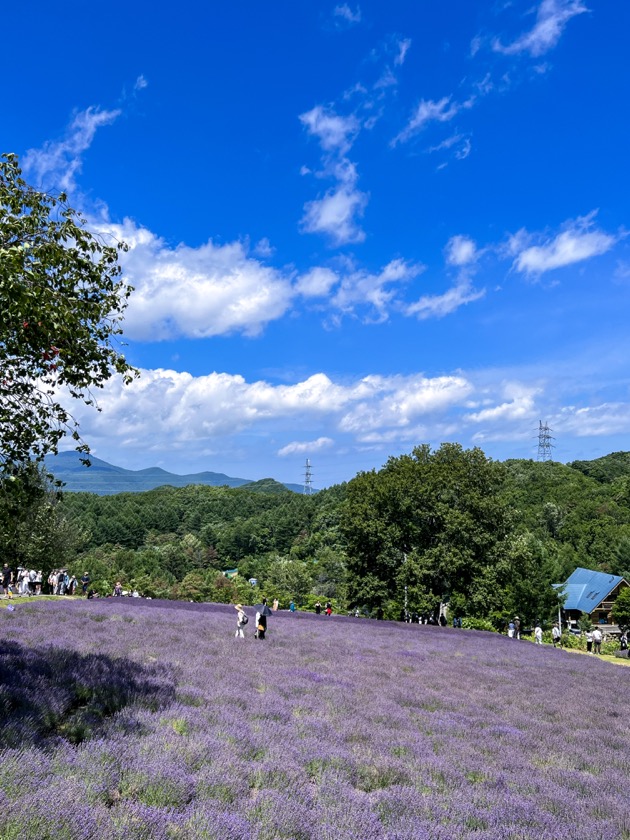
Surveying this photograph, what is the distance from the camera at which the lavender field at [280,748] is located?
17.8 ft

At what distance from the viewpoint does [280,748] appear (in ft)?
25.4

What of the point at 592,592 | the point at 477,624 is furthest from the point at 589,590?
the point at 477,624

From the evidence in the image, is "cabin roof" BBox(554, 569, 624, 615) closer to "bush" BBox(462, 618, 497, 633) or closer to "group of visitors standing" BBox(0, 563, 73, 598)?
"bush" BBox(462, 618, 497, 633)

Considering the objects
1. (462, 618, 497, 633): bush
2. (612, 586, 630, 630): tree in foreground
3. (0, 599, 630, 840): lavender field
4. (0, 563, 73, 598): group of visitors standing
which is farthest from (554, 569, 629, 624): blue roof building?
(0, 599, 630, 840): lavender field

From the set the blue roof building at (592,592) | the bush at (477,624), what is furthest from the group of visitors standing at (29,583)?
the blue roof building at (592,592)

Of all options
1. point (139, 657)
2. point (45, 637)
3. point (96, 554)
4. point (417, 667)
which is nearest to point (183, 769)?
point (139, 657)

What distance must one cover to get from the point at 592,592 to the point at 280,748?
8593 cm

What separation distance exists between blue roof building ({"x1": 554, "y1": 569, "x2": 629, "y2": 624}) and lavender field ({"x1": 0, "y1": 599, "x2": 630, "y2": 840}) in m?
71.1

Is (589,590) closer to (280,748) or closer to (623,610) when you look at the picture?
(623,610)

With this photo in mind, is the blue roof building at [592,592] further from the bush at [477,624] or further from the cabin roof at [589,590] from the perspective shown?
the bush at [477,624]

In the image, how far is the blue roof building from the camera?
7850 centimetres

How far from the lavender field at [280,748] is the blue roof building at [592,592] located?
233 ft

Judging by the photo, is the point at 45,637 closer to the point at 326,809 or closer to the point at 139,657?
the point at 139,657

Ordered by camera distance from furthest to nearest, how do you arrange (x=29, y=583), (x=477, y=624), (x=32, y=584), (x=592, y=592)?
(x=592, y=592) → (x=477, y=624) → (x=32, y=584) → (x=29, y=583)
